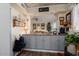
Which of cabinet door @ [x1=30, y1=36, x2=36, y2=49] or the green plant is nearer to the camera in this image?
the green plant

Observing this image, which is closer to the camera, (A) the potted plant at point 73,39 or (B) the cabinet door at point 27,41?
(A) the potted plant at point 73,39

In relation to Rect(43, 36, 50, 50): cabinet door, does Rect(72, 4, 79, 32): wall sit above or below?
above

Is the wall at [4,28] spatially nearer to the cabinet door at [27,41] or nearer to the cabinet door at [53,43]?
the cabinet door at [27,41]

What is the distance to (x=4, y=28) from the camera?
3100mm

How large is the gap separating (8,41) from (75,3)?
1236mm

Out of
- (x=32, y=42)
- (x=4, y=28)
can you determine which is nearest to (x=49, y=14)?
(x=32, y=42)

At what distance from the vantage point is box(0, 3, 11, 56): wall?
3076 mm

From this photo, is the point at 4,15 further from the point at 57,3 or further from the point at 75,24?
the point at 75,24

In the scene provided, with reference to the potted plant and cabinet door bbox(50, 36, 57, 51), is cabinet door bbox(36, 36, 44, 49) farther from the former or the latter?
the potted plant

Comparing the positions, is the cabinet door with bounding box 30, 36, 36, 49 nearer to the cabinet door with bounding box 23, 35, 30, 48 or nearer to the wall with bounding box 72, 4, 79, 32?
the cabinet door with bounding box 23, 35, 30, 48

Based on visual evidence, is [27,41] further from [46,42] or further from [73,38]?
[73,38]

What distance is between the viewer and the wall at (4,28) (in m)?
3.08

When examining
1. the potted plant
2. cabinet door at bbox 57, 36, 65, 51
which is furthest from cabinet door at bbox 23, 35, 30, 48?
the potted plant

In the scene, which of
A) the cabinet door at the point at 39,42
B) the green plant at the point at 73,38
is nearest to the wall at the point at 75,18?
the green plant at the point at 73,38
